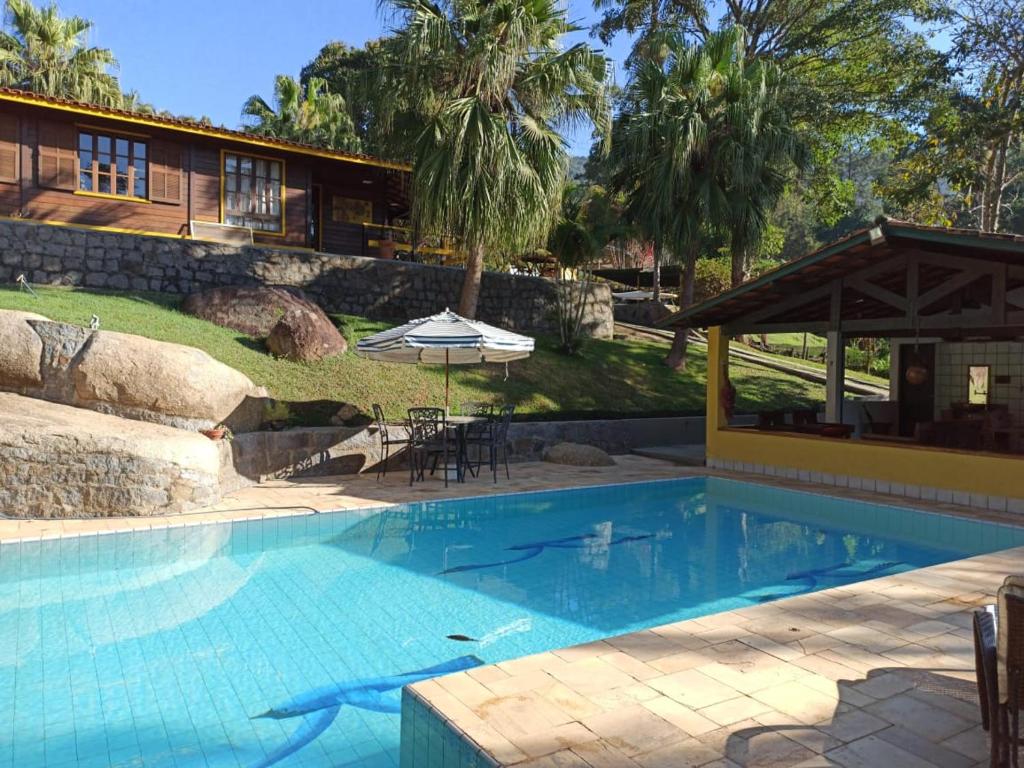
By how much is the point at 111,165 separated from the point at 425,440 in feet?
37.4

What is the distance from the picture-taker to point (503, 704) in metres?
3.37

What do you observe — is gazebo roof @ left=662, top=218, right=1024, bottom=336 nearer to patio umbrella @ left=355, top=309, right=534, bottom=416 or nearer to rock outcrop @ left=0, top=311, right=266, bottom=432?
patio umbrella @ left=355, top=309, right=534, bottom=416

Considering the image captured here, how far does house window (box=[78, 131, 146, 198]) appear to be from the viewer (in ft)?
54.0

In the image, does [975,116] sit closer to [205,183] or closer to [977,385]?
[977,385]

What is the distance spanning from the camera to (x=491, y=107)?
14.9 metres

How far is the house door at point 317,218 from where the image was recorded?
66.7ft

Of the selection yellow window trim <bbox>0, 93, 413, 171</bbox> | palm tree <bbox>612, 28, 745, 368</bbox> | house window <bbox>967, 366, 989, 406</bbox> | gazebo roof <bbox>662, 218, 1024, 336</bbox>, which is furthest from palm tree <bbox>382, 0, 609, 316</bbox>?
house window <bbox>967, 366, 989, 406</bbox>

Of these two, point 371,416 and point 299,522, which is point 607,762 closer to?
point 299,522

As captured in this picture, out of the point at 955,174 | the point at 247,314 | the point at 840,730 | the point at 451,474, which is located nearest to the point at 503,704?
the point at 840,730

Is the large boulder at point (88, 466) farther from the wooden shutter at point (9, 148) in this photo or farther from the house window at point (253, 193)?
the house window at point (253, 193)

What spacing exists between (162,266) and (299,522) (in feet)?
29.8

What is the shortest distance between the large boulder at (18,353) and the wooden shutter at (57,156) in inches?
335

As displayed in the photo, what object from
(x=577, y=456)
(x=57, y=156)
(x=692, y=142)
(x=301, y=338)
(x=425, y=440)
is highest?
(x=692, y=142)

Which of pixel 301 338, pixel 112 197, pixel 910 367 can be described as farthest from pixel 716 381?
pixel 112 197
